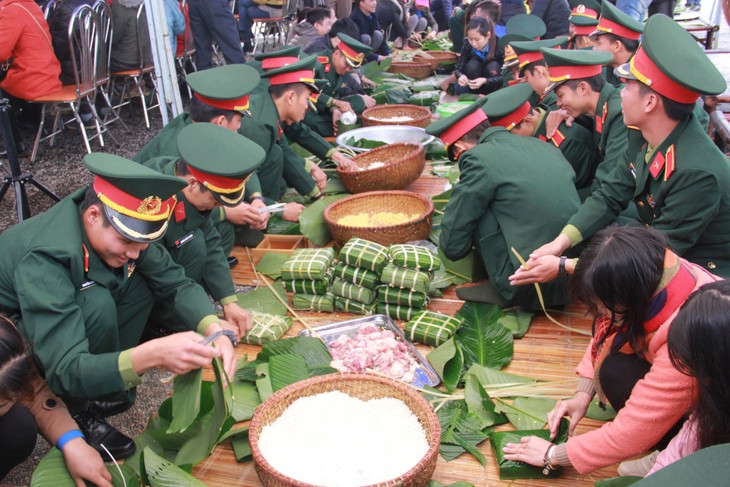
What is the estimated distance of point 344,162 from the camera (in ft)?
14.5

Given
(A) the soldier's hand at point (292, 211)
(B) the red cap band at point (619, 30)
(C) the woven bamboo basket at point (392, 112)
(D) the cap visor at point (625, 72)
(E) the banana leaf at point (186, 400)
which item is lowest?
(C) the woven bamboo basket at point (392, 112)

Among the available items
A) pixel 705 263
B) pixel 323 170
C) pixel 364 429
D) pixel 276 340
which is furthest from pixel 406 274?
pixel 323 170

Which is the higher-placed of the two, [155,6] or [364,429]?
[155,6]

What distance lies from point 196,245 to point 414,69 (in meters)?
5.55

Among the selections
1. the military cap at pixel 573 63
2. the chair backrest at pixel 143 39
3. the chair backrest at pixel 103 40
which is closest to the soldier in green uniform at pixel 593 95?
the military cap at pixel 573 63

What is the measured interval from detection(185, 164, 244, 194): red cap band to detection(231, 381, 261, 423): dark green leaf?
0.78 m

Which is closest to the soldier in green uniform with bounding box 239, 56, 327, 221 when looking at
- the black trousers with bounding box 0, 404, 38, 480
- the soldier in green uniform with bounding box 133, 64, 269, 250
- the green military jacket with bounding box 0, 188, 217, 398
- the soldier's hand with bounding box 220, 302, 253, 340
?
the soldier in green uniform with bounding box 133, 64, 269, 250

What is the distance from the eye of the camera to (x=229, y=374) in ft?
7.31

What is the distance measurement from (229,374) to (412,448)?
0.65 meters

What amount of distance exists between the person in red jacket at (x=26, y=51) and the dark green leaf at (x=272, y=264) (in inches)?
114

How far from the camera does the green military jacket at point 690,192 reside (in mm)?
2498

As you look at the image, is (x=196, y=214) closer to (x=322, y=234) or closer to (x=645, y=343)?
(x=322, y=234)

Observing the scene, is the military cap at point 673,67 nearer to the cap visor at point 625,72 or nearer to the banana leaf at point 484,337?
the cap visor at point 625,72

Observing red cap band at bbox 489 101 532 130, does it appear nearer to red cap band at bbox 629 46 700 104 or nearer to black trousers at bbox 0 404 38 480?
red cap band at bbox 629 46 700 104
